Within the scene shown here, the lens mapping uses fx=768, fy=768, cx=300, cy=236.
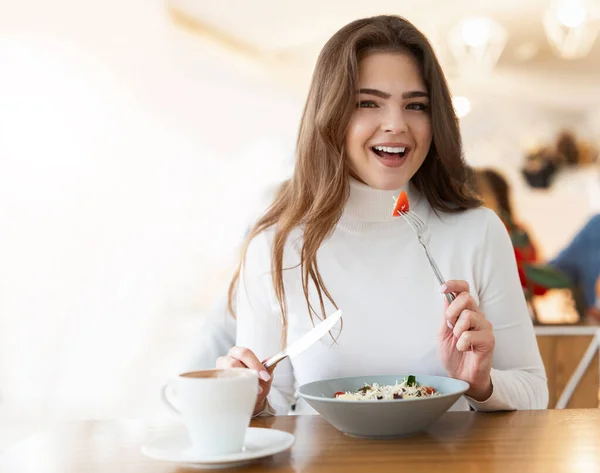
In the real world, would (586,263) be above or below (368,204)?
below

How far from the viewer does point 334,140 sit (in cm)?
140

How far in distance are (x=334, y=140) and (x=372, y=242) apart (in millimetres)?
201

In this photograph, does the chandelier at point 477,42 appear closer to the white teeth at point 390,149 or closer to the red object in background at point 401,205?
the white teeth at point 390,149

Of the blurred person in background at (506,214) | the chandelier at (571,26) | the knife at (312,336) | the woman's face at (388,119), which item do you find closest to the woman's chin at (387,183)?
the woman's face at (388,119)

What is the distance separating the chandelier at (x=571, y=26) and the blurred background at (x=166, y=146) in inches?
0.5

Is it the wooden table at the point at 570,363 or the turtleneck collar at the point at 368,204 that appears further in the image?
the wooden table at the point at 570,363

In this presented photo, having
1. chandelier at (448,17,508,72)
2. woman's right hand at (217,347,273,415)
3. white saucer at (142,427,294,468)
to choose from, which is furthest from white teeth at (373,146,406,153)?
chandelier at (448,17,508,72)

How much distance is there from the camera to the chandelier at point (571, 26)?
14.8 feet

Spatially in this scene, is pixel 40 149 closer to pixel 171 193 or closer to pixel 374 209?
pixel 171 193

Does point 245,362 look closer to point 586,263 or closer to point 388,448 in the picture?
point 388,448

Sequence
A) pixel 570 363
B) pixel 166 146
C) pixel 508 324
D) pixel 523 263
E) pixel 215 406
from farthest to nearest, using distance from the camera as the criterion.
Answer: pixel 166 146, pixel 523 263, pixel 570 363, pixel 508 324, pixel 215 406

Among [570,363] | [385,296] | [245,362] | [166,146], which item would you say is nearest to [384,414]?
[245,362]

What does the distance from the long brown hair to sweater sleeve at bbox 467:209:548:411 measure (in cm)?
11

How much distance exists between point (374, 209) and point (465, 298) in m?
0.43
